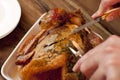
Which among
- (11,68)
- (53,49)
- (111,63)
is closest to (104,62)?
(111,63)

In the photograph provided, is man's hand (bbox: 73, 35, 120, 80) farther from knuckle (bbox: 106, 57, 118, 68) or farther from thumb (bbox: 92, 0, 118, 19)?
thumb (bbox: 92, 0, 118, 19)

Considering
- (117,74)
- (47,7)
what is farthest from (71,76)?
(47,7)

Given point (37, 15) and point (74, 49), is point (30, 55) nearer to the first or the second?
point (74, 49)

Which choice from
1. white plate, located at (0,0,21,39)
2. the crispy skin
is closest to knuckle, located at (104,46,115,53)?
the crispy skin

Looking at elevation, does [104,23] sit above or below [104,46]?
below

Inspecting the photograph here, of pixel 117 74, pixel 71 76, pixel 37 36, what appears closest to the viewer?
pixel 117 74

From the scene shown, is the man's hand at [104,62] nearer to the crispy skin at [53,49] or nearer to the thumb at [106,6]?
the crispy skin at [53,49]

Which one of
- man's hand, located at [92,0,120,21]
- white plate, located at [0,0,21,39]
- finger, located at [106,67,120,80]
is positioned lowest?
man's hand, located at [92,0,120,21]
